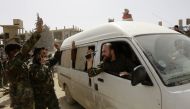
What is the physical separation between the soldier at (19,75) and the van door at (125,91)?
116 cm

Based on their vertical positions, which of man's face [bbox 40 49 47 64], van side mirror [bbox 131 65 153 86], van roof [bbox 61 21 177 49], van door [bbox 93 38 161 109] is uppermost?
van roof [bbox 61 21 177 49]

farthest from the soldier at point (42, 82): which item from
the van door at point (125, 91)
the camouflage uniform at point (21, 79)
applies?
the van door at point (125, 91)

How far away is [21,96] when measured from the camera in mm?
4523

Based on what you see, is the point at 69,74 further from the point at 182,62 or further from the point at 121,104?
the point at 182,62

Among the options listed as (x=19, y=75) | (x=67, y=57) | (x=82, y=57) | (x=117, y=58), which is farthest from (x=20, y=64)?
(x=67, y=57)

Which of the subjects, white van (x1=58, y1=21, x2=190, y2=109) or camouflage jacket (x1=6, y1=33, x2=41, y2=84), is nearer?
white van (x1=58, y1=21, x2=190, y2=109)

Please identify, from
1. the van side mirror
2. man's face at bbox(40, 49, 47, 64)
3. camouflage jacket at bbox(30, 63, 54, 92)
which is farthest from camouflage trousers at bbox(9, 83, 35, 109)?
the van side mirror

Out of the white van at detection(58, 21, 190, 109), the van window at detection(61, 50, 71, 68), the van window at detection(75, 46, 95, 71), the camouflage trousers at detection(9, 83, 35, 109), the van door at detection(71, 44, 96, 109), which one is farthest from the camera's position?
the van window at detection(61, 50, 71, 68)

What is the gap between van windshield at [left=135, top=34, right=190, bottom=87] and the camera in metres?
3.45

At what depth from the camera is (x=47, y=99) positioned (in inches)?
201

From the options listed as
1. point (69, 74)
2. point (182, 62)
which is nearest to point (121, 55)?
point (182, 62)

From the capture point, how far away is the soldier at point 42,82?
16.2ft

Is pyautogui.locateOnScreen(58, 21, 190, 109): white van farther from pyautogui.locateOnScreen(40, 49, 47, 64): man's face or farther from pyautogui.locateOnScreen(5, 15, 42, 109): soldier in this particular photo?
pyautogui.locateOnScreen(5, 15, 42, 109): soldier

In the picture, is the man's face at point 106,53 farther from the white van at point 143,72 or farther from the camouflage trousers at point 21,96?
the camouflage trousers at point 21,96
